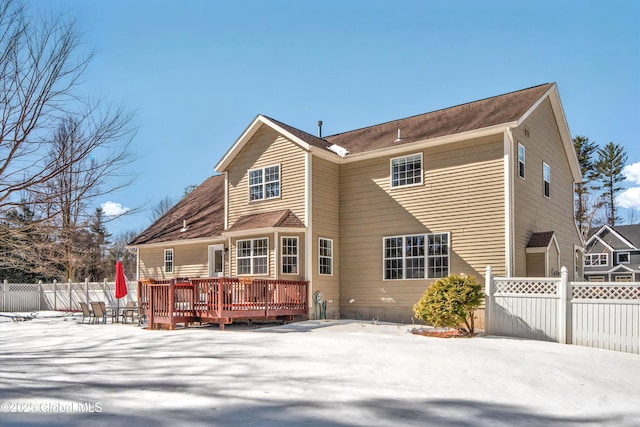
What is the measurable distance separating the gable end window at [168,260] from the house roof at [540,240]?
50.5ft

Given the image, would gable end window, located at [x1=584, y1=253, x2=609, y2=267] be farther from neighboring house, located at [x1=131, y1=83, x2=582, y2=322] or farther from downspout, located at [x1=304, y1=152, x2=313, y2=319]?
downspout, located at [x1=304, y1=152, x2=313, y2=319]

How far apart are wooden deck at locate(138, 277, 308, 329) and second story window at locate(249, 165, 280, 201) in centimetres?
406

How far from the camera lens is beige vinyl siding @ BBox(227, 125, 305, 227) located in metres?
17.7

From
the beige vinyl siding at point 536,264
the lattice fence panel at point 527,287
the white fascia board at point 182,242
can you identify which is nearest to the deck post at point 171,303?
the white fascia board at point 182,242

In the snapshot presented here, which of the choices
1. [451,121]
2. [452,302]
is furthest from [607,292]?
[451,121]

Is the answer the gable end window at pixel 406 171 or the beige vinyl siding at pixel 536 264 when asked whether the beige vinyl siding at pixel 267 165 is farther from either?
the beige vinyl siding at pixel 536 264

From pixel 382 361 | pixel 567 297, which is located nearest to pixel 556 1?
pixel 567 297

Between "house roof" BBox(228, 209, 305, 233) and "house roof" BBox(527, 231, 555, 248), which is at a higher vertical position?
"house roof" BBox(228, 209, 305, 233)

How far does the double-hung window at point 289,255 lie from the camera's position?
677 inches

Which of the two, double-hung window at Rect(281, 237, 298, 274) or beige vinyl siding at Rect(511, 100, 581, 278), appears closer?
beige vinyl siding at Rect(511, 100, 581, 278)

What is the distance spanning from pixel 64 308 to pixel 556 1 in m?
26.7

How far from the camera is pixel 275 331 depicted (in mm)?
13992

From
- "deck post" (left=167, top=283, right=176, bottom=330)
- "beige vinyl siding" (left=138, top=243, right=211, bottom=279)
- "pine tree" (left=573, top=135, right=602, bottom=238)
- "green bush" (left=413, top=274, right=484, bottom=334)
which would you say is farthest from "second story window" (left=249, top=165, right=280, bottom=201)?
"pine tree" (left=573, top=135, right=602, bottom=238)

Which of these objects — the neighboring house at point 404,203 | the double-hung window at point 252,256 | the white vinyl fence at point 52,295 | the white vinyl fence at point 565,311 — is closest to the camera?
the white vinyl fence at point 565,311
